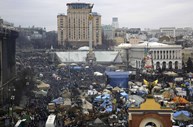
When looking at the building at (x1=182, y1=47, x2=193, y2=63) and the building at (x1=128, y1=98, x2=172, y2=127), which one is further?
the building at (x1=182, y1=47, x2=193, y2=63)

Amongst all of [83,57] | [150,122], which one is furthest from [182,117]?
[83,57]

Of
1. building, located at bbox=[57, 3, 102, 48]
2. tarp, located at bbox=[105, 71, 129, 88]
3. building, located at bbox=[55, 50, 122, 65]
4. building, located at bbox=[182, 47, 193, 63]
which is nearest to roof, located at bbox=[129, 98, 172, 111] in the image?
tarp, located at bbox=[105, 71, 129, 88]

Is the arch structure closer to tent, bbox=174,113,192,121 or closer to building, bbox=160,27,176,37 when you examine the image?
tent, bbox=174,113,192,121

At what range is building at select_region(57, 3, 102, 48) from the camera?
271ft

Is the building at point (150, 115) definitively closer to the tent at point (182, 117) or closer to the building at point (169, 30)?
the tent at point (182, 117)

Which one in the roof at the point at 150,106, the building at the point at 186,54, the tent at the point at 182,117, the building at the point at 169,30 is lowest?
the tent at the point at 182,117

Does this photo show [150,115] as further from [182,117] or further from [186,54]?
[186,54]

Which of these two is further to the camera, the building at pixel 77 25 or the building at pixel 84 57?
the building at pixel 77 25

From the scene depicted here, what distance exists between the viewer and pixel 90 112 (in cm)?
1870

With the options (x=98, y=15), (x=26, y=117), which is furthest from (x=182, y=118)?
(x=98, y=15)

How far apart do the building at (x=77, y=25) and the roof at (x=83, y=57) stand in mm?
23215

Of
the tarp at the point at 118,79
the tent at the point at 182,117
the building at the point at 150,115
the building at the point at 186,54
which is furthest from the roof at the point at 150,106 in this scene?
the building at the point at 186,54

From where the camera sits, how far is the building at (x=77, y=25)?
82688mm

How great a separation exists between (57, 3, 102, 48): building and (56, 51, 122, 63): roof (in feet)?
76.2
